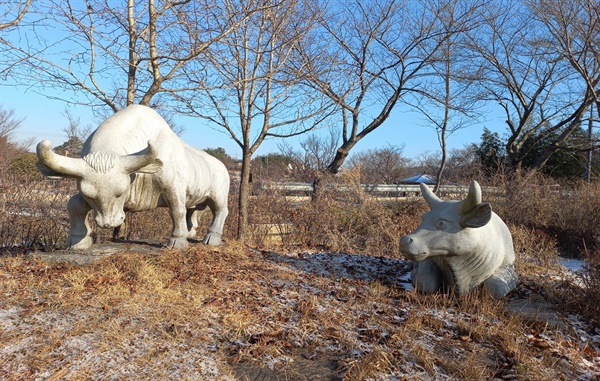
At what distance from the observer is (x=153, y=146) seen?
4082 millimetres

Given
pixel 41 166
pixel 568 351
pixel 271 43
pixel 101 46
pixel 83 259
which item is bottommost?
pixel 568 351

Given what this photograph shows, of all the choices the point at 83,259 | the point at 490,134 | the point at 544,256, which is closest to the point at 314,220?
the point at 544,256

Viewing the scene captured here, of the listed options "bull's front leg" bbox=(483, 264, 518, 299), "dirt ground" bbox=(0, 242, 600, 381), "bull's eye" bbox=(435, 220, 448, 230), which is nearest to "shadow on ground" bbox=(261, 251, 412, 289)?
"dirt ground" bbox=(0, 242, 600, 381)

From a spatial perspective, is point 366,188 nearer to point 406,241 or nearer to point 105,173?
point 406,241

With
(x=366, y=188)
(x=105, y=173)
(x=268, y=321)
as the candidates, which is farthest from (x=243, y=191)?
(x=268, y=321)

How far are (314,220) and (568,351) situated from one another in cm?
571

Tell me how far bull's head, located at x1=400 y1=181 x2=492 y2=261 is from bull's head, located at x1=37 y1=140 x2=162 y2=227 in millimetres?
2612

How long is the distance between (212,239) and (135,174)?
1.69 m

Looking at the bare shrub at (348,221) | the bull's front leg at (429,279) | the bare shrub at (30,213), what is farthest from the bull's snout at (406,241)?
the bare shrub at (30,213)

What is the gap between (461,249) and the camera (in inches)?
163

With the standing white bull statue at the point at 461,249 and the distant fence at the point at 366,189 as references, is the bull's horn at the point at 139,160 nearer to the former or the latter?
the standing white bull statue at the point at 461,249

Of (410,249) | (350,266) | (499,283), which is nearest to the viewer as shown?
(410,249)

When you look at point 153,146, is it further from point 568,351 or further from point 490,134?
point 490,134

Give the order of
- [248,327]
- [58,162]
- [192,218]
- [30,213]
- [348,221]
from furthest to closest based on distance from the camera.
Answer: [348,221], [30,213], [192,218], [58,162], [248,327]
